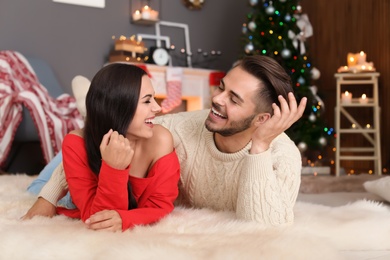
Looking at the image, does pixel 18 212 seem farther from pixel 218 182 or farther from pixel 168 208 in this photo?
pixel 218 182

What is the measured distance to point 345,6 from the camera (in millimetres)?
5191

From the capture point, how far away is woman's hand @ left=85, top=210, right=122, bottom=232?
4.51ft

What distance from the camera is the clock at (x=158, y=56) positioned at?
518 centimetres

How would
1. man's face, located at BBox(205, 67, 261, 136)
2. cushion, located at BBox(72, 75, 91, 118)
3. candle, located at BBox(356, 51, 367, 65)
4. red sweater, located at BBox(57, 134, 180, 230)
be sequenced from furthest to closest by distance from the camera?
candle, located at BBox(356, 51, 367, 65) → cushion, located at BBox(72, 75, 91, 118) → man's face, located at BBox(205, 67, 261, 136) → red sweater, located at BBox(57, 134, 180, 230)

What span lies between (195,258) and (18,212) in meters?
0.87

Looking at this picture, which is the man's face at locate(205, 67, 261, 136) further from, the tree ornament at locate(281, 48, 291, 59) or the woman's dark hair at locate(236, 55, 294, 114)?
the tree ornament at locate(281, 48, 291, 59)

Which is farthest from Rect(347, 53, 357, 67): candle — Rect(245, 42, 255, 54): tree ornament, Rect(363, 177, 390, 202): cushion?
Rect(363, 177, 390, 202): cushion

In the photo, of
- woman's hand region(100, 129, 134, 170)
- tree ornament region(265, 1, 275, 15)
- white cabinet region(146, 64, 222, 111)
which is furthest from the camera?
white cabinet region(146, 64, 222, 111)

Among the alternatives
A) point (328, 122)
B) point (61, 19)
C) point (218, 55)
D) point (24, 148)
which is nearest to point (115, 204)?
point (24, 148)

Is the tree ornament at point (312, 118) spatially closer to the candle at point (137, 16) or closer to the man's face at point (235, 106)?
the candle at point (137, 16)

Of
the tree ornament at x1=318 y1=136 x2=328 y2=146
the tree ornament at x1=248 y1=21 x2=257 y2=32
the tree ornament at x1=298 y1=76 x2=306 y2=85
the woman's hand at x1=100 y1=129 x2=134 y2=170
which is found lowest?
the tree ornament at x1=318 y1=136 x2=328 y2=146

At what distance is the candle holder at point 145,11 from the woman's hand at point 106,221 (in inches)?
157

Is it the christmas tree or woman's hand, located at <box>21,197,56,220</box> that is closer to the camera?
woman's hand, located at <box>21,197,56,220</box>

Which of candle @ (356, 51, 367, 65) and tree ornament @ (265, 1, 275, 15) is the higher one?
tree ornament @ (265, 1, 275, 15)
